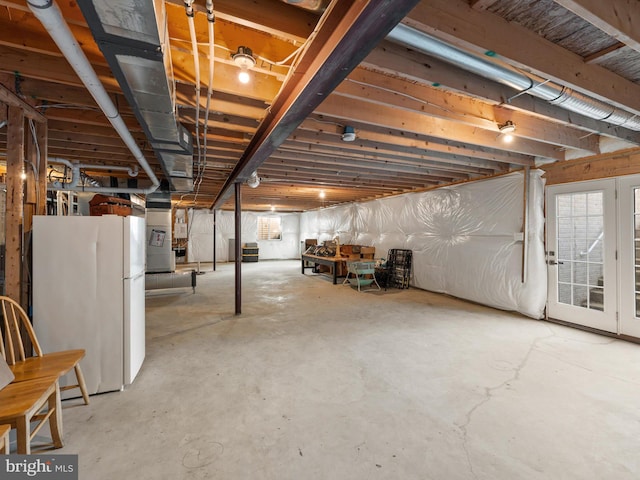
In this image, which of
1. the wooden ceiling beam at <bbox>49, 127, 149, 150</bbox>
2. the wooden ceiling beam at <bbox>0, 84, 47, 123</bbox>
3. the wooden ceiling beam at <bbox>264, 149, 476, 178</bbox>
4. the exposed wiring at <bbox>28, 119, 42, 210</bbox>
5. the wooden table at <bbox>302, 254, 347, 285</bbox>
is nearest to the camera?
the wooden ceiling beam at <bbox>0, 84, 47, 123</bbox>

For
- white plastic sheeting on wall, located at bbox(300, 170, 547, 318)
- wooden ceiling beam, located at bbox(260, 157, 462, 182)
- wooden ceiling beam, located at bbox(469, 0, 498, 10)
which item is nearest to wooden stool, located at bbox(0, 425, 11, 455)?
wooden ceiling beam, located at bbox(469, 0, 498, 10)

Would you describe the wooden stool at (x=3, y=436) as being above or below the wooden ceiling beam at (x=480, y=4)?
below

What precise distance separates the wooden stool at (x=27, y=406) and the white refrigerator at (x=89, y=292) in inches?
21.8

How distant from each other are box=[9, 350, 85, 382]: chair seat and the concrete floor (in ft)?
1.43

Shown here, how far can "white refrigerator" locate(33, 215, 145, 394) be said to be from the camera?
6.93ft

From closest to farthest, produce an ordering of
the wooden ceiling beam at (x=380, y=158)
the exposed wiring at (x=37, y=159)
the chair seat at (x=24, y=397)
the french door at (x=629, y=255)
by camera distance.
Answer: the chair seat at (x=24, y=397) → the exposed wiring at (x=37, y=159) → the french door at (x=629, y=255) → the wooden ceiling beam at (x=380, y=158)

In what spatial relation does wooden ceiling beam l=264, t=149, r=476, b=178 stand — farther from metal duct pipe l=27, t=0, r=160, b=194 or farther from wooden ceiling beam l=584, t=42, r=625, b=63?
wooden ceiling beam l=584, t=42, r=625, b=63

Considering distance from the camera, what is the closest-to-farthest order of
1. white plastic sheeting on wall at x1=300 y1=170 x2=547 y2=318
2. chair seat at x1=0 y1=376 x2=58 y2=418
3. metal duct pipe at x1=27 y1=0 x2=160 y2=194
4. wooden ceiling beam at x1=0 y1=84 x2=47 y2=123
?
metal duct pipe at x1=27 y1=0 x2=160 y2=194 → chair seat at x1=0 y1=376 x2=58 y2=418 → wooden ceiling beam at x1=0 y1=84 x2=47 y2=123 → white plastic sheeting on wall at x1=300 y1=170 x2=547 y2=318

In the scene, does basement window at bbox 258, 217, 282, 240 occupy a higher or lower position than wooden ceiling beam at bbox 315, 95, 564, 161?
lower

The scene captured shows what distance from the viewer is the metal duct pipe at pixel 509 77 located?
4.78 ft

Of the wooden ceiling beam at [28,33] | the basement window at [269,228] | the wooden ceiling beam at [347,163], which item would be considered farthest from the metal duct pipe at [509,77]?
the basement window at [269,228]

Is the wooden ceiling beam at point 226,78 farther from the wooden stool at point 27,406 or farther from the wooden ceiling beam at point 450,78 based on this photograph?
the wooden stool at point 27,406

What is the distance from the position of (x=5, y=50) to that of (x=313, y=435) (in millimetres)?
3185

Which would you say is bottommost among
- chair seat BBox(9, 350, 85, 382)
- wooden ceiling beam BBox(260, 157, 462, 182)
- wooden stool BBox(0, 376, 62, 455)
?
wooden stool BBox(0, 376, 62, 455)
